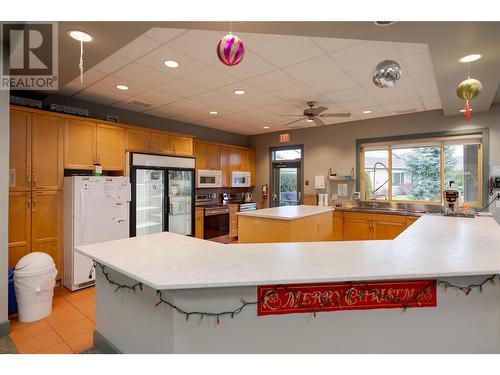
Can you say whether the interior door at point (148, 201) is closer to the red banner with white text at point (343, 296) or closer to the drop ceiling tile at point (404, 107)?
the red banner with white text at point (343, 296)

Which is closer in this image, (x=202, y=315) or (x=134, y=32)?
(x=202, y=315)

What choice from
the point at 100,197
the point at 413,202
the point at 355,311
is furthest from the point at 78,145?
the point at 413,202

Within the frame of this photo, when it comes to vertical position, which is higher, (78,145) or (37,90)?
(37,90)

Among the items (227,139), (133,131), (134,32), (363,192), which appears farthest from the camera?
(227,139)

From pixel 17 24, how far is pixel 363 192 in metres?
5.60

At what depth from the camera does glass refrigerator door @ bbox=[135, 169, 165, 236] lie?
14.2ft

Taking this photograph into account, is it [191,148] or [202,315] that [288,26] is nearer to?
[202,315]

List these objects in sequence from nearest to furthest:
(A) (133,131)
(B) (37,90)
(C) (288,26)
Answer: (C) (288,26) < (B) (37,90) < (A) (133,131)

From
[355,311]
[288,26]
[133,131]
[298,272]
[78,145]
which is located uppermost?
[288,26]

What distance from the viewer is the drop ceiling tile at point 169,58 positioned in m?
2.59

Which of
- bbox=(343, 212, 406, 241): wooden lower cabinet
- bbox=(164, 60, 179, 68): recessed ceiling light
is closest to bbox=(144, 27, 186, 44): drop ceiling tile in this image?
bbox=(164, 60, 179, 68): recessed ceiling light

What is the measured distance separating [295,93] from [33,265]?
3732 millimetres

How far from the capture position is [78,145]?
3664mm

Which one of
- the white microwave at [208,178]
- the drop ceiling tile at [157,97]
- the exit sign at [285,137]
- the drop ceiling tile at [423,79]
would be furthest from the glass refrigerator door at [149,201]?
the drop ceiling tile at [423,79]
